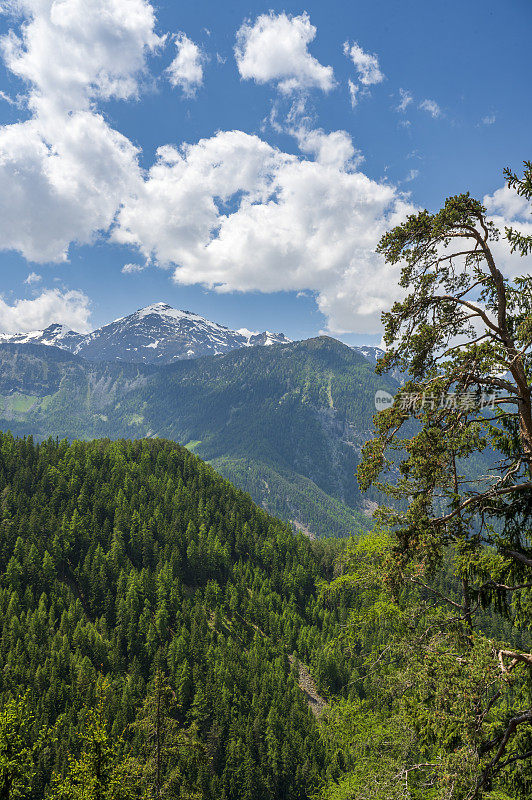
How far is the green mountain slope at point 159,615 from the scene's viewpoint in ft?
267

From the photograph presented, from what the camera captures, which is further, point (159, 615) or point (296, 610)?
point (296, 610)

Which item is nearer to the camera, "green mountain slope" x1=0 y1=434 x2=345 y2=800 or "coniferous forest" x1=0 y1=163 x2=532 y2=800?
"coniferous forest" x1=0 y1=163 x2=532 y2=800

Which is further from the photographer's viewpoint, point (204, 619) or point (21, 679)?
point (204, 619)

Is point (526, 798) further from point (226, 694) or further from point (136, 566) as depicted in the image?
point (136, 566)

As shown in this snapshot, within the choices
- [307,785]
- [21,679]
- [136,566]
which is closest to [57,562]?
[136,566]

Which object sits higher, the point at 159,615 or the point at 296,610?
the point at 159,615

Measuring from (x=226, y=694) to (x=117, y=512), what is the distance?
78037mm

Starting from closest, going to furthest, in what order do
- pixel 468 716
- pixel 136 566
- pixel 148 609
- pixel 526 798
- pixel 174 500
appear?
pixel 468 716 → pixel 526 798 → pixel 148 609 → pixel 136 566 → pixel 174 500

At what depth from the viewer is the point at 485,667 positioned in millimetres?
8320

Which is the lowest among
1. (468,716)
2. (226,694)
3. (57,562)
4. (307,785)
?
(307,785)

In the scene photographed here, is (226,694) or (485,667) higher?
(485,667)

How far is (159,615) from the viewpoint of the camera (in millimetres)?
112812

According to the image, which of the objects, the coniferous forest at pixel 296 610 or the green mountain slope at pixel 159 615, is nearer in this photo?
the coniferous forest at pixel 296 610

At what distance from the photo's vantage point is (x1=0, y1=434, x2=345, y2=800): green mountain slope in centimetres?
8150
